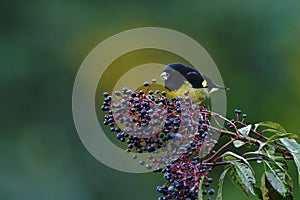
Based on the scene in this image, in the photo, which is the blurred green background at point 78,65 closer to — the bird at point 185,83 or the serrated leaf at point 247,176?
the bird at point 185,83

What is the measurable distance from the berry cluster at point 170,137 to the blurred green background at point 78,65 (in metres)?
2.10

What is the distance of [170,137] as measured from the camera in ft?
3.44

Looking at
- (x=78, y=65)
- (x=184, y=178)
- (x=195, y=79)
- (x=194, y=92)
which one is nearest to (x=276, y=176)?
(x=184, y=178)

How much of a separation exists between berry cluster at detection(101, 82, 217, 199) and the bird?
0.23 meters

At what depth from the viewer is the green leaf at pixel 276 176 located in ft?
3.55

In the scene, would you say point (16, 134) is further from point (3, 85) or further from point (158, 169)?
point (158, 169)

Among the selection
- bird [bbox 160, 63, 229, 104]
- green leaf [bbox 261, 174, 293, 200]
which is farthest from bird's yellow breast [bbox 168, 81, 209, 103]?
green leaf [bbox 261, 174, 293, 200]

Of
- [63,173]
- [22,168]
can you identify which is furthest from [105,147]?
[22,168]

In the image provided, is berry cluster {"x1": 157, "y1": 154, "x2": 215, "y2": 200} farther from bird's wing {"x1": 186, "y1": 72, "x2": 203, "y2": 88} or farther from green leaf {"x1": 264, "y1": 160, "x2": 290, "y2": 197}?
bird's wing {"x1": 186, "y1": 72, "x2": 203, "y2": 88}

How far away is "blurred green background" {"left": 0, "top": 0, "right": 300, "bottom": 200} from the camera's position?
3348 mm

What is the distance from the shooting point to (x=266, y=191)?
1.09 metres

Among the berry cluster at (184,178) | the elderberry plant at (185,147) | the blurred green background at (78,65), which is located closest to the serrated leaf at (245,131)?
the elderberry plant at (185,147)

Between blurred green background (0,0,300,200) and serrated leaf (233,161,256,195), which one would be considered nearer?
serrated leaf (233,161,256,195)

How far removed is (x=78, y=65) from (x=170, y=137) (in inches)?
105
